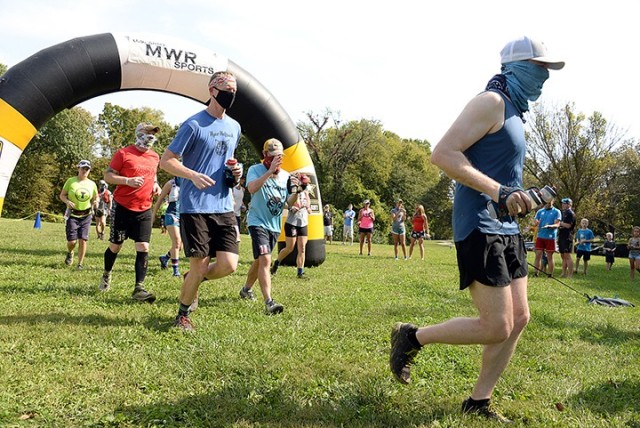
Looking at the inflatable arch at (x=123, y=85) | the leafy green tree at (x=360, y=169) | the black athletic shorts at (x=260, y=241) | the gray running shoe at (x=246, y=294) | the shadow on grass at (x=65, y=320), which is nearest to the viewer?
the shadow on grass at (x=65, y=320)

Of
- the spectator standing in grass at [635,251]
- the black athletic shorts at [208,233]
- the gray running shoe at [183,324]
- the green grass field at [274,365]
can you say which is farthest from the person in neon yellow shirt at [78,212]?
the spectator standing in grass at [635,251]

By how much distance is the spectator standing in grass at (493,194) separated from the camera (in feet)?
9.44

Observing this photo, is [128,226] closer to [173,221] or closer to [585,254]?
[173,221]

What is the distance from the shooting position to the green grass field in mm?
3193

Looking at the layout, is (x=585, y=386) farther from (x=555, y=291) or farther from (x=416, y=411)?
(x=555, y=291)

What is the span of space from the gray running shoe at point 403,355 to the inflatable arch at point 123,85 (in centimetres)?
778

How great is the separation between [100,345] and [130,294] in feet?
8.08

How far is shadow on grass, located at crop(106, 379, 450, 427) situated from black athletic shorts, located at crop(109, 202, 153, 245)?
3714 mm

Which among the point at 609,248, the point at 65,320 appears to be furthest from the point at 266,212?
the point at 609,248

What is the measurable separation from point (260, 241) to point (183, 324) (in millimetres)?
1605

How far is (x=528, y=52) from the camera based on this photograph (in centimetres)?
294

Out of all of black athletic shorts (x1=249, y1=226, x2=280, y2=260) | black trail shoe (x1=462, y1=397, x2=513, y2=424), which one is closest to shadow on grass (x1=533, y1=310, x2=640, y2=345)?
black trail shoe (x1=462, y1=397, x2=513, y2=424)

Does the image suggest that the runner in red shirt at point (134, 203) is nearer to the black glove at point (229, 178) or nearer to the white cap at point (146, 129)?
the white cap at point (146, 129)

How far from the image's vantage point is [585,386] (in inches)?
157
